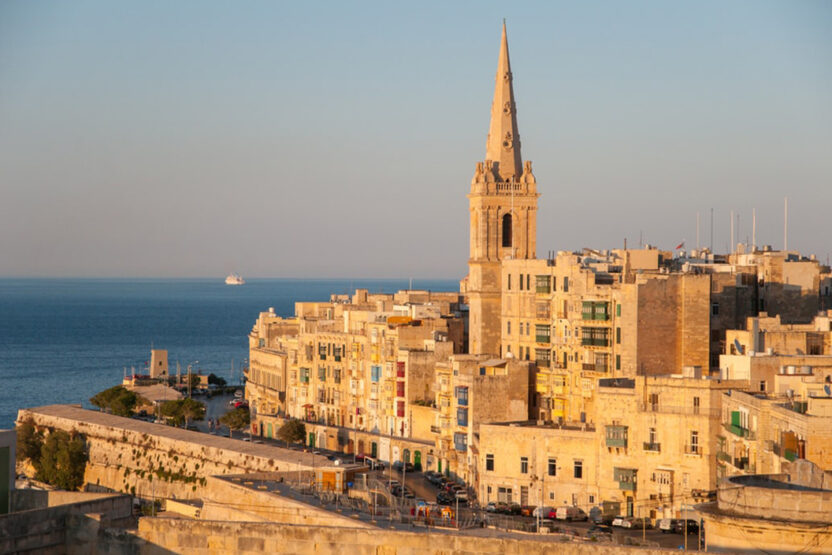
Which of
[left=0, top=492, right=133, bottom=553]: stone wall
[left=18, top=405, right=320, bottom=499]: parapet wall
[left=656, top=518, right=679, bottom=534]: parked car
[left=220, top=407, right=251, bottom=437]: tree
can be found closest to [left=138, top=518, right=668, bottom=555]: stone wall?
[left=0, top=492, right=133, bottom=553]: stone wall

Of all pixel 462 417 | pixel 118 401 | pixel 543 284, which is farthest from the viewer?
pixel 118 401

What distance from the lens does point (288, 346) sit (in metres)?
75.4

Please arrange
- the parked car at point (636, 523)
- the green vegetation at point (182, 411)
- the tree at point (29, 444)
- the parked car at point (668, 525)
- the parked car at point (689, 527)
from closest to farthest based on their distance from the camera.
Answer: the parked car at point (689, 527) → the parked car at point (668, 525) → the parked car at point (636, 523) → the tree at point (29, 444) → the green vegetation at point (182, 411)

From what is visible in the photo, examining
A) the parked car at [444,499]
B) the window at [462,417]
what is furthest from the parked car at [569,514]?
the window at [462,417]

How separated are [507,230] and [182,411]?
2124 cm

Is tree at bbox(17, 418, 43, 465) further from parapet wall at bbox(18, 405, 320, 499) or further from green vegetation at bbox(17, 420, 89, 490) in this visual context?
parapet wall at bbox(18, 405, 320, 499)

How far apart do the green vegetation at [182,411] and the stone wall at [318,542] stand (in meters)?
51.3

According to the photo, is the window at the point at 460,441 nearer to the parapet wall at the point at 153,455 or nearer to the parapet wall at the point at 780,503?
the parapet wall at the point at 153,455

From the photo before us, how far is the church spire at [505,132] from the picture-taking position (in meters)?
64.7

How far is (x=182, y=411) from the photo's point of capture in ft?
236

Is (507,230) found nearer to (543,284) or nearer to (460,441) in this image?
(543,284)

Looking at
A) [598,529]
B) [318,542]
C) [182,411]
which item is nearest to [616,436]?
[598,529]

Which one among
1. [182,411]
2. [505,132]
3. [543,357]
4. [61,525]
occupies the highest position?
[505,132]

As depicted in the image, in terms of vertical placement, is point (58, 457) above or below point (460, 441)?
below
